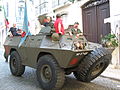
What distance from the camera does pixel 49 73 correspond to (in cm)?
514

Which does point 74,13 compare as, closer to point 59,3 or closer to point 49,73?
point 59,3

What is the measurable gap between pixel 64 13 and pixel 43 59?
387 inches

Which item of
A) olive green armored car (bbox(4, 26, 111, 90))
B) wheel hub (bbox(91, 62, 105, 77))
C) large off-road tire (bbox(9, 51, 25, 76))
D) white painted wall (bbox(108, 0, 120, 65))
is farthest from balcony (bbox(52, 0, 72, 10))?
wheel hub (bbox(91, 62, 105, 77))

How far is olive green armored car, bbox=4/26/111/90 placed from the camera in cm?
470

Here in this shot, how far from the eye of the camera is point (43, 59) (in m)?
5.23

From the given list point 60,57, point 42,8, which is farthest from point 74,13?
point 60,57

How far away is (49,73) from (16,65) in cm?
221

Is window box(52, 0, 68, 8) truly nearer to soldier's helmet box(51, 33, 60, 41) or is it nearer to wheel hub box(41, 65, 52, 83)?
soldier's helmet box(51, 33, 60, 41)

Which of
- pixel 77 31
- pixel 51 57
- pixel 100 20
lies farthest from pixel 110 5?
pixel 51 57

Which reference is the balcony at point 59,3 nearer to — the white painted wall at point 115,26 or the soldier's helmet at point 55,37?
the white painted wall at point 115,26

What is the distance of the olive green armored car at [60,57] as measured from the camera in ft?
15.4

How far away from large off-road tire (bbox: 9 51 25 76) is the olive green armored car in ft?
2.61

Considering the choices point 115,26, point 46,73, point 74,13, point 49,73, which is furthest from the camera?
point 74,13

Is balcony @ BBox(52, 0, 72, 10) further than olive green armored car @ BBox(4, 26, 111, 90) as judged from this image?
Yes
